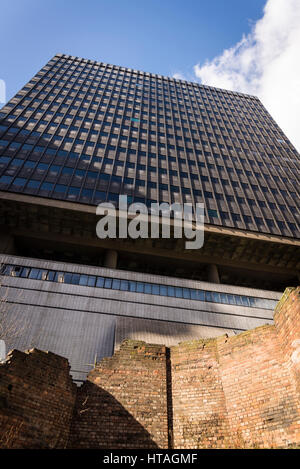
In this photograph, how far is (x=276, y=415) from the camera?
759cm

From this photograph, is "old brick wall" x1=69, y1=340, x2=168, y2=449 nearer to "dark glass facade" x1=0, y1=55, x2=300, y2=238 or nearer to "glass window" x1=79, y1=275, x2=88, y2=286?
"glass window" x1=79, y1=275, x2=88, y2=286

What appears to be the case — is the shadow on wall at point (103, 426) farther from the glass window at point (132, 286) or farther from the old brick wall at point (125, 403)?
the glass window at point (132, 286)

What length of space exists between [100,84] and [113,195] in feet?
111

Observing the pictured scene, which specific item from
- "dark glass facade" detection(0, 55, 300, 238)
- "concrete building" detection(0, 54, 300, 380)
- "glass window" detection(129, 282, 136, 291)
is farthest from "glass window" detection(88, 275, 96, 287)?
"dark glass facade" detection(0, 55, 300, 238)

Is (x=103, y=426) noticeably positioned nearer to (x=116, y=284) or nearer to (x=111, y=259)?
(x=116, y=284)

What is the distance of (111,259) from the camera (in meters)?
30.5

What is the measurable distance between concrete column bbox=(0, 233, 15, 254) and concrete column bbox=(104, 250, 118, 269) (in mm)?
10187

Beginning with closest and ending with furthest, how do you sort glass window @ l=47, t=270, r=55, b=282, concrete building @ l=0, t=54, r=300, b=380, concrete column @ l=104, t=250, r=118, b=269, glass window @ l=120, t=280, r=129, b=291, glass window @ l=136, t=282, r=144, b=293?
concrete building @ l=0, t=54, r=300, b=380 → glass window @ l=47, t=270, r=55, b=282 → glass window @ l=120, t=280, r=129, b=291 → glass window @ l=136, t=282, r=144, b=293 → concrete column @ l=104, t=250, r=118, b=269

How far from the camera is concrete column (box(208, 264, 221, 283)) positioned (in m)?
31.4

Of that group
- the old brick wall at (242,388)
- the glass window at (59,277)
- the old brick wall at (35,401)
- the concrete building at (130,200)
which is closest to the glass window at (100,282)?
the concrete building at (130,200)

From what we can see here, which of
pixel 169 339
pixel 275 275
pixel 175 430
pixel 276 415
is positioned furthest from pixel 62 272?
pixel 275 275

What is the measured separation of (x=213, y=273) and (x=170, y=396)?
23404mm

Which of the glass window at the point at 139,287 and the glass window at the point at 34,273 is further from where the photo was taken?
the glass window at the point at 139,287

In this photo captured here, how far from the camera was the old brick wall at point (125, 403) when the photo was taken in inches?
338
